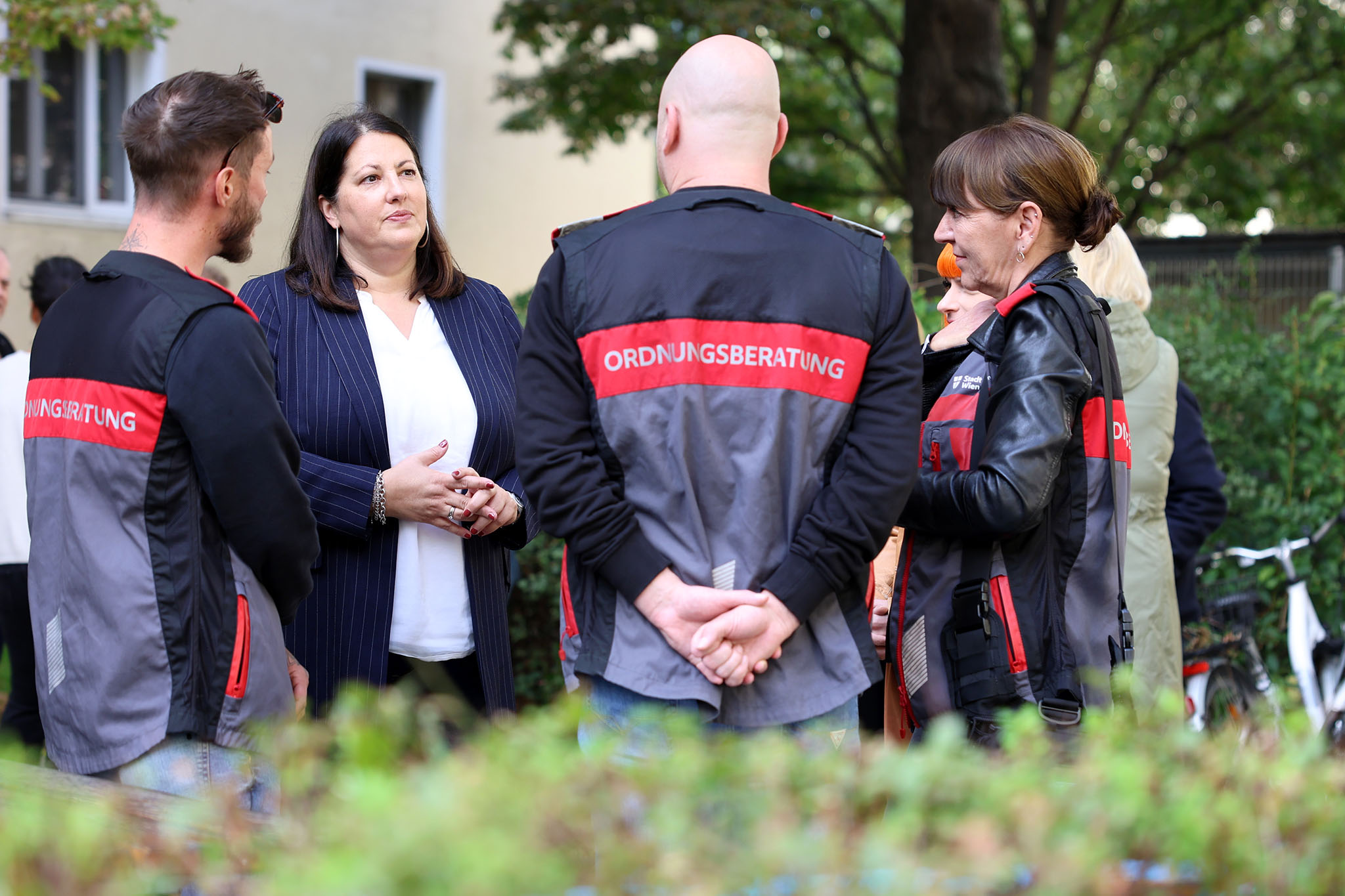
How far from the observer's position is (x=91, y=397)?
223 centimetres

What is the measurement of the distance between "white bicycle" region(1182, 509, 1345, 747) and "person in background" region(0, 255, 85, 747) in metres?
4.21

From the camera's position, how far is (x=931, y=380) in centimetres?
291

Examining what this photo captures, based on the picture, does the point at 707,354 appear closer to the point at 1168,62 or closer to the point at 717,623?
the point at 717,623

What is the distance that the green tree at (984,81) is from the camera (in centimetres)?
966

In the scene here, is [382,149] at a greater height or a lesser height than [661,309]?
greater

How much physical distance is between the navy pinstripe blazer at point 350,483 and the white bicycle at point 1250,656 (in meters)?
2.94

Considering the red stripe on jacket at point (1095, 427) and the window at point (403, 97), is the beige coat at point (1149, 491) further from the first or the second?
the window at point (403, 97)

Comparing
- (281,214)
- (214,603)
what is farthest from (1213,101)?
(214,603)

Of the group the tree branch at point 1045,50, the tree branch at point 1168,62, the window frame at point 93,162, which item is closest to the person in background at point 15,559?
the window frame at point 93,162

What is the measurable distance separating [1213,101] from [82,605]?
1479 centimetres

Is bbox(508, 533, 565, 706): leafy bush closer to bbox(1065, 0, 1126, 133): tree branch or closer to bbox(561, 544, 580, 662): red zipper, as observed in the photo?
bbox(561, 544, 580, 662): red zipper

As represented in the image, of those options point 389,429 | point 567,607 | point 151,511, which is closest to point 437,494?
point 389,429

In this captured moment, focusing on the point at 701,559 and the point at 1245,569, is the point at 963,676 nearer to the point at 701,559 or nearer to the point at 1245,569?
the point at 701,559

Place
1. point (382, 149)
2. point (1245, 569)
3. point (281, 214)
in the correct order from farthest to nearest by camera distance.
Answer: point (281, 214) < point (1245, 569) < point (382, 149)
